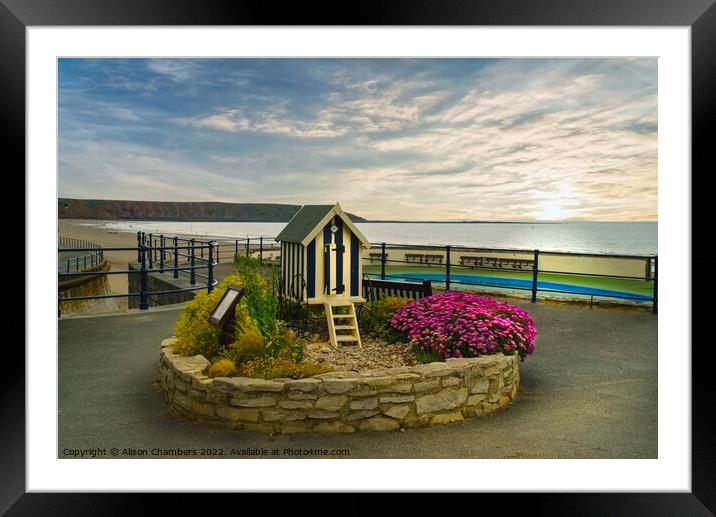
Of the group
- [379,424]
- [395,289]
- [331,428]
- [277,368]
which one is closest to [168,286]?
[395,289]

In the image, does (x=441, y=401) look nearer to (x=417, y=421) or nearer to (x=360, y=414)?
(x=417, y=421)

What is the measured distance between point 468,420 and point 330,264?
2053 mm

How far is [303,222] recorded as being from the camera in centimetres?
541

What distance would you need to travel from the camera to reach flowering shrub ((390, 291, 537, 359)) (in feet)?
14.6

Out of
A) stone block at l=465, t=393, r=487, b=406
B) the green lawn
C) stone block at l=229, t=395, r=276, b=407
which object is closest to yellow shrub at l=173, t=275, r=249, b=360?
stone block at l=229, t=395, r=276, b=407

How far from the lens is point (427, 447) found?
3.51m

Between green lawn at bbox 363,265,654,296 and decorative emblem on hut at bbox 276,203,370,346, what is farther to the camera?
green lawn at bbox 363,265,654,296

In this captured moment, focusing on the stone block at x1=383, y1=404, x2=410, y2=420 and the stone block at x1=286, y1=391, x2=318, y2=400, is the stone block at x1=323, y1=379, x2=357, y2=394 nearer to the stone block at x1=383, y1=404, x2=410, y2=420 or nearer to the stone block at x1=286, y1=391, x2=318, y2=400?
the stone block at x1=286, y1=391, x2=318, y2=400

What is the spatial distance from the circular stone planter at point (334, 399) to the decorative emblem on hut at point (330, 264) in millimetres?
1429

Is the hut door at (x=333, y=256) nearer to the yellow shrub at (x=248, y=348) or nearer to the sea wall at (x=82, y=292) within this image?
the yellow shrub at (x=248, y=348)

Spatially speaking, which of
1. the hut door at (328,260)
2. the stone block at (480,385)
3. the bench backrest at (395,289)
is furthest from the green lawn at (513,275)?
the stone block at (480,385)

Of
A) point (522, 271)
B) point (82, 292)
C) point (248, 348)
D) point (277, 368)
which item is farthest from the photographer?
point (82, 292)

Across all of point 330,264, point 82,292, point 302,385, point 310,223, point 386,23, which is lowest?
point 82,292
